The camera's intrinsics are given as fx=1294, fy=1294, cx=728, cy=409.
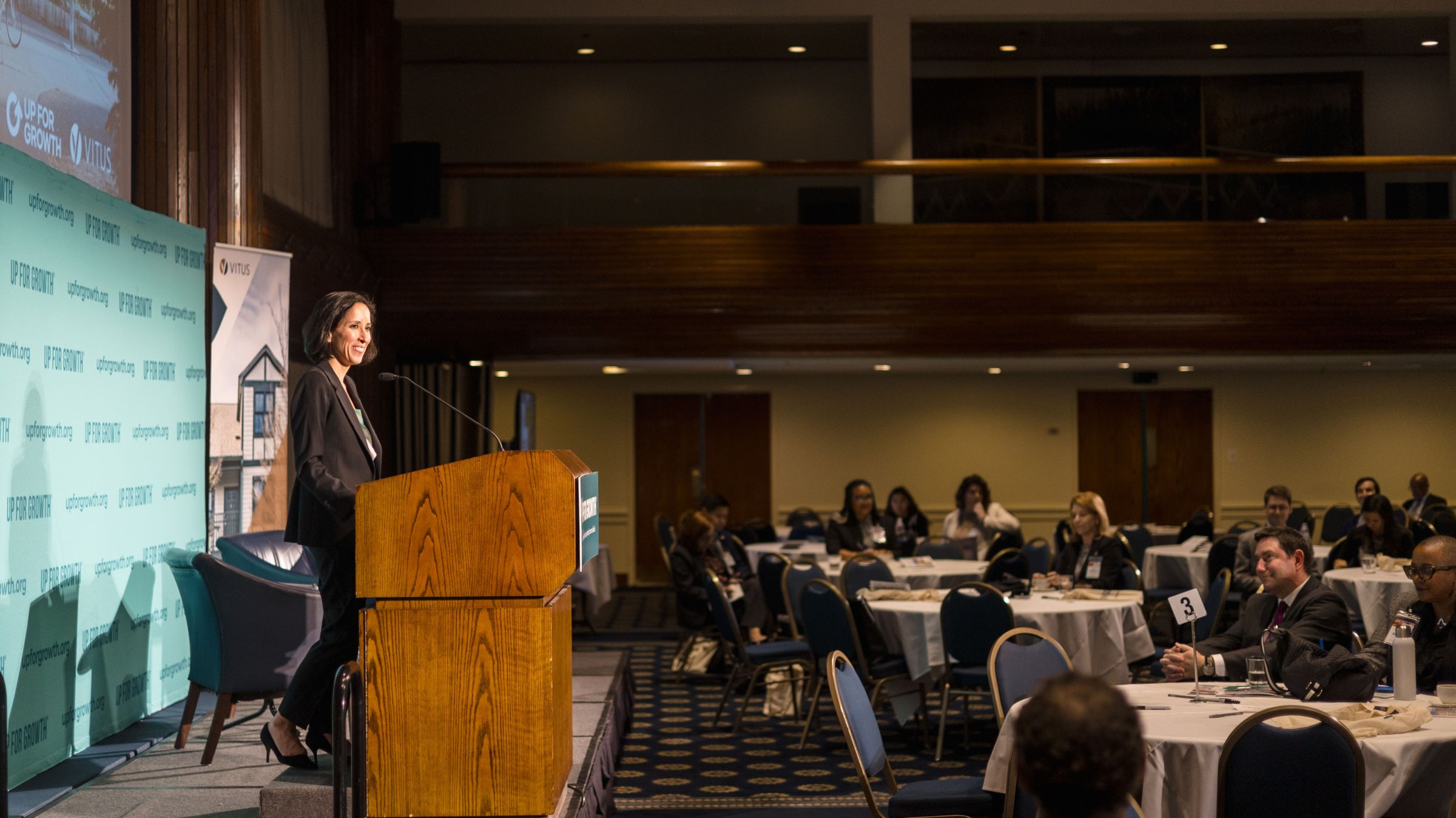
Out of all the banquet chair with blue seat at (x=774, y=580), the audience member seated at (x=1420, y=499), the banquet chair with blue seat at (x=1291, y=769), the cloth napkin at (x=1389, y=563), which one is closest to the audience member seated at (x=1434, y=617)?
the banquet chair with blue seat at (x=1291, y=769)

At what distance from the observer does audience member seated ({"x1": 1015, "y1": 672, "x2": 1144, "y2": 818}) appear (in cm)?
168

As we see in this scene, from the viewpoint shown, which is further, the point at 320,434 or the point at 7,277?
the point at 7,277

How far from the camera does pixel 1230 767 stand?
3287 millimetres

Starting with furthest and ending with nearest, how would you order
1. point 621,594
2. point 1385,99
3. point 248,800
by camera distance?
point 621,594 → point 1385,99 → point 248,800

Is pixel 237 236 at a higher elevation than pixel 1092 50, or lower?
lower

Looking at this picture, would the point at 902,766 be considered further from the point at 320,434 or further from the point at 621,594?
the point at 621,594

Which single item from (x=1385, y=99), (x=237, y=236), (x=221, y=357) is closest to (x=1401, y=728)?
(x=221, y=357)

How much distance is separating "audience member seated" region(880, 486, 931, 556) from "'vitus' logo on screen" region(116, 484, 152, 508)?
6.13m

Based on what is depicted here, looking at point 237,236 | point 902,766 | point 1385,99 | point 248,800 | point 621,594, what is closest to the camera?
point 248,800

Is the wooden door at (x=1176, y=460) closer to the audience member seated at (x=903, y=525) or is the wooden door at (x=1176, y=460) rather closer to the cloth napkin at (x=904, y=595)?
the audience member seated at (x=903, y=525)

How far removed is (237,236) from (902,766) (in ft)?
Result: 14.5

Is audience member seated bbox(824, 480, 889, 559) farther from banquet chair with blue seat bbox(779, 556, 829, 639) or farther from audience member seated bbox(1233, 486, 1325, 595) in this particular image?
audience member seated bbox(1233, 486, 1325, 595)

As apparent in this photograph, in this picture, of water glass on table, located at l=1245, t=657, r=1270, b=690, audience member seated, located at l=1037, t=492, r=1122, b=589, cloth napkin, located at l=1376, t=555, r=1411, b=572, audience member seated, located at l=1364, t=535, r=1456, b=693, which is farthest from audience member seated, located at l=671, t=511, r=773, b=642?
audience member seated, located at l=1364, t=535, r=1456, b=693

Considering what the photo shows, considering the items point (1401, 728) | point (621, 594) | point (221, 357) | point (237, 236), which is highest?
point (237, 236)
